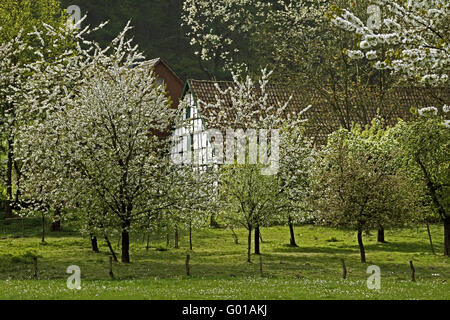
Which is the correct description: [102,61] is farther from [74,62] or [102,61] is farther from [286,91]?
[286,91]

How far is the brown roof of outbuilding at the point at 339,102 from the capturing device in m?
49.2

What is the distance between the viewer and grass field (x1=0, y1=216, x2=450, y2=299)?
21.0m

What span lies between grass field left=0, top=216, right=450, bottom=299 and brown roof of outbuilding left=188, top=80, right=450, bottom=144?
8683 millimetres

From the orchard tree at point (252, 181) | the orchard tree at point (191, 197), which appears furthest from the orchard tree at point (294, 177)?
the orchard tree at point (191, 197)

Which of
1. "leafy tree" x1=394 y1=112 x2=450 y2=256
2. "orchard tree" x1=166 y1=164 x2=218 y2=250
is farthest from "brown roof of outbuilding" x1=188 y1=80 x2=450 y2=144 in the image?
"orchard tree" x1=166 y1=164 x2=218 y2=250

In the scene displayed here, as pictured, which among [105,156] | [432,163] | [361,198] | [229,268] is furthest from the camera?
[432,163]

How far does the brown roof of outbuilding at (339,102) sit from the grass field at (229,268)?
8.68 meters

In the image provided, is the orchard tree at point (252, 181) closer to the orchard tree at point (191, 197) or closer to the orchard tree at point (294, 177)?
the orchard tree at point (294, 177)

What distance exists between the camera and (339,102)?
52.4 meters

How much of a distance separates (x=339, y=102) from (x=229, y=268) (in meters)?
25.4

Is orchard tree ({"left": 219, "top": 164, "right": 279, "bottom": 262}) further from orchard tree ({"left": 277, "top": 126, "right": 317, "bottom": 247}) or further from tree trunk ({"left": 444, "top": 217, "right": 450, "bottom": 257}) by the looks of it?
tree trunk ({"left": 444, "top": 217, "right": 450, "bottom": 257})

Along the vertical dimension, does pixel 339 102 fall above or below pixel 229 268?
above

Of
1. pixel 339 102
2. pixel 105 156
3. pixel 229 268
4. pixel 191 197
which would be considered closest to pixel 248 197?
pixel 191 197

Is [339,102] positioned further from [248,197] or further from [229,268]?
[229,268]
